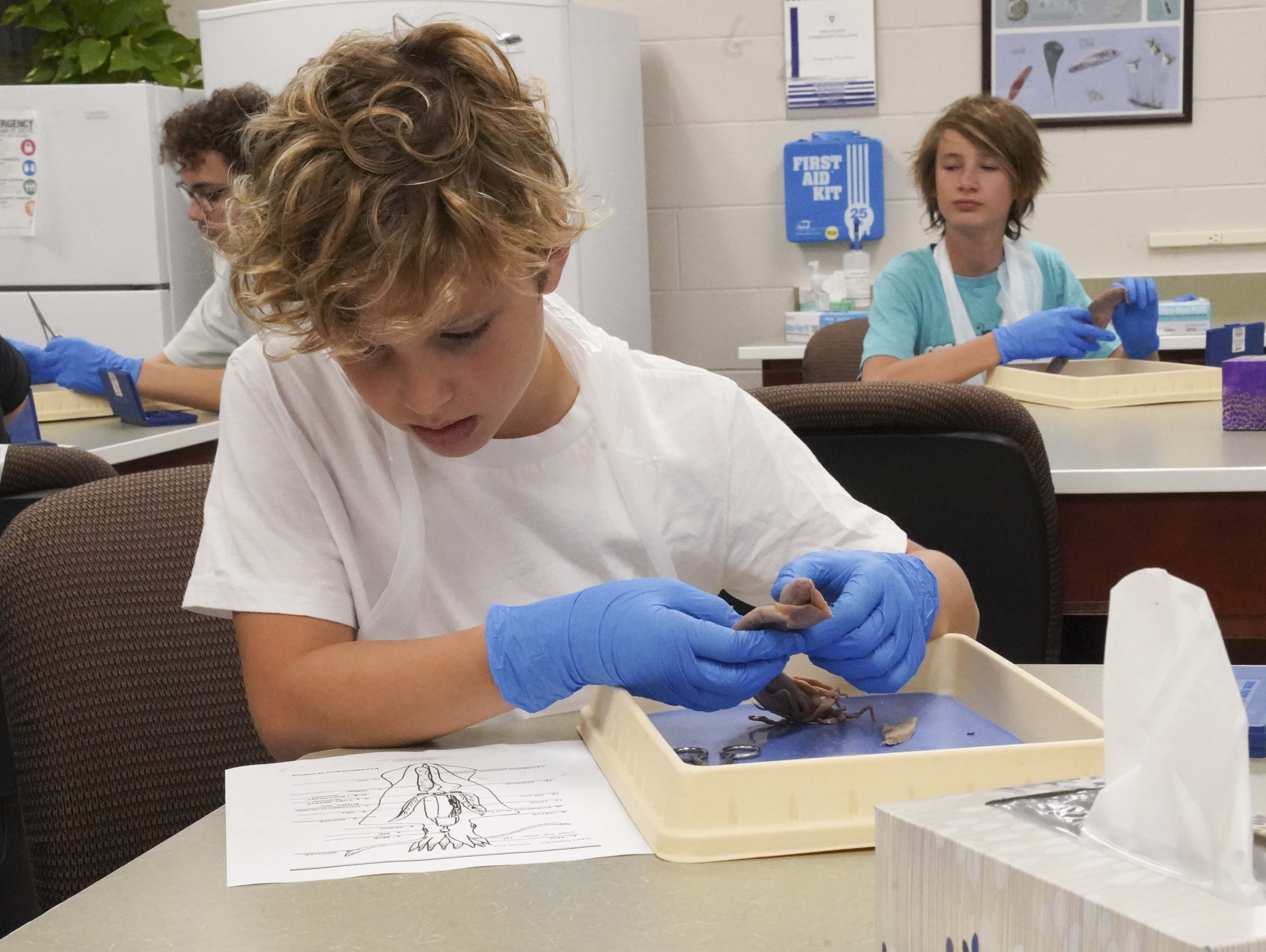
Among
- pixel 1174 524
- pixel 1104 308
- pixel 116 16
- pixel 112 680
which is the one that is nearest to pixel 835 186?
pixel 1104 308

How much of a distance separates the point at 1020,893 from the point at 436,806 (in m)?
0.40

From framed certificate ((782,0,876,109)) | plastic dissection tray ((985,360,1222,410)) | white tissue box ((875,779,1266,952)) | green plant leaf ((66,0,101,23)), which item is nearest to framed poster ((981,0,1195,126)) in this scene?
framed certificate ((782,0,876,109))

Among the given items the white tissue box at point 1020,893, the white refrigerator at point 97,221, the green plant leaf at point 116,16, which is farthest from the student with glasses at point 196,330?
the white tissue box at point 1020,893

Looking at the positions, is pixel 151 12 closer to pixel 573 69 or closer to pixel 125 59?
pixel 125 59

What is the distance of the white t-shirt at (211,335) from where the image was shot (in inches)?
110

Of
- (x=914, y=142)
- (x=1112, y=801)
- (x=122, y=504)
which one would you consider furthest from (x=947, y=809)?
(x=914, y=142)

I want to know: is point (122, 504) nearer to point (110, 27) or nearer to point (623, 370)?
point (623, 370)

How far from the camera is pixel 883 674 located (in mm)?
840

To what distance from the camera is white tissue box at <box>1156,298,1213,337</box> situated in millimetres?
3279

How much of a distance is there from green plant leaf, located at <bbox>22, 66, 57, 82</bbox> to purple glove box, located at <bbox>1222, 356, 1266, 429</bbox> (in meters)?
3.45

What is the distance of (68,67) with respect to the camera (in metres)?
3.80

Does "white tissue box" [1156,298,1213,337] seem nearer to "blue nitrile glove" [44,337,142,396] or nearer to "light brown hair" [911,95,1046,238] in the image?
"light brown hair" [911,95,1046,238]

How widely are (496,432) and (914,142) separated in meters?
3.07

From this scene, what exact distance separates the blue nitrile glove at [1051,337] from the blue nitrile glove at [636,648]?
155cm
